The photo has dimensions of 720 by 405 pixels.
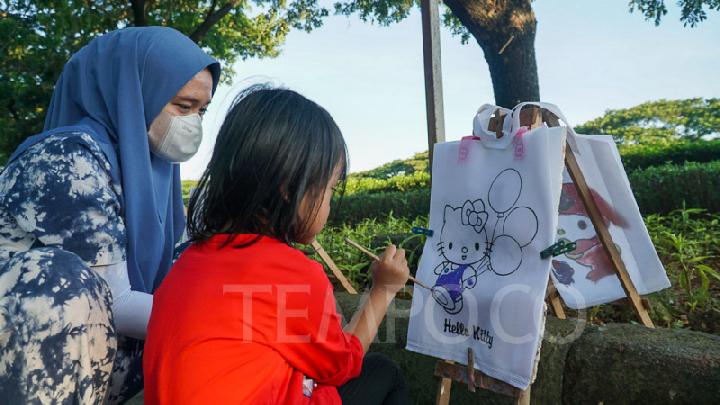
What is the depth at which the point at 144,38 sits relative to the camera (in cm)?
189

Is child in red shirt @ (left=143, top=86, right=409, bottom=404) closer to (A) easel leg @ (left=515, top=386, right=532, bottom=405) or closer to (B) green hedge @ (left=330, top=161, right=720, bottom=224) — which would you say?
(A) easel leg @ (left=515, top=386, right=532, bottom=405)

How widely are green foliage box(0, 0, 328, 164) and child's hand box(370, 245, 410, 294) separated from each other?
7413 mm

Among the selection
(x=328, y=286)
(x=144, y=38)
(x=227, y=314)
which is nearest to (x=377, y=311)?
(x=328, y=286)

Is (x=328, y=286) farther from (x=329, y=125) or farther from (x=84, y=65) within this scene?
(x=84, y=65)

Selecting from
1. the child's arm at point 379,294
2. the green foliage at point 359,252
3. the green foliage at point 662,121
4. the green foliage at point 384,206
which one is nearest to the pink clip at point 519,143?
the child's arm at point 379,294

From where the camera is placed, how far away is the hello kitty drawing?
1.85 meters

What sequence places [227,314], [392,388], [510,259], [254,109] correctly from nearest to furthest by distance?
[227,314]
[254,109]
[392,388]
[510,259]

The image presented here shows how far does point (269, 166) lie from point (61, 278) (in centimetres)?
55

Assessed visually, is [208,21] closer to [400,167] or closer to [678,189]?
[678,189]

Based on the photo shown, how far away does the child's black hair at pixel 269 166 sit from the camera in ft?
4.06

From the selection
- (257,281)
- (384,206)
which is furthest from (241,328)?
(384,206)

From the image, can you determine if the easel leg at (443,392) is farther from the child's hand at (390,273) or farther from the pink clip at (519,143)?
the pink clip at (519,143)

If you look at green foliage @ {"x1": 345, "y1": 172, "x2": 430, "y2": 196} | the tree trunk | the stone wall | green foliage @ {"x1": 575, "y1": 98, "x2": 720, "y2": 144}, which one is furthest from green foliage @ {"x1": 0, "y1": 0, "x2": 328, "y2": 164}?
green foliage @ {"x1": 575, "y1": 98, "x2": 720, "y2": 144}

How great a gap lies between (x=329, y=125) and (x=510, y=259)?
87 cm
